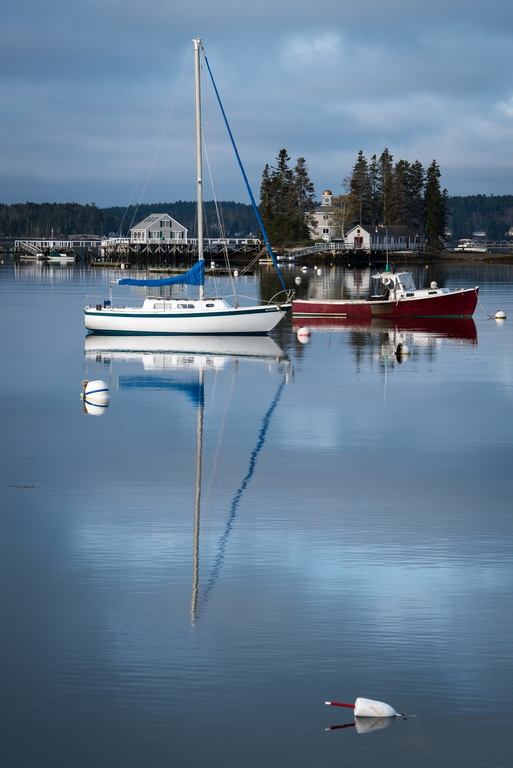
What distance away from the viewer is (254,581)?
13469 mm

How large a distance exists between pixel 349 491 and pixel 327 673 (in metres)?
7.61

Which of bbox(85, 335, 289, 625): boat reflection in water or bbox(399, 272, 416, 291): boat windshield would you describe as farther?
bbox(399, 272, 416, 291): boat windshield

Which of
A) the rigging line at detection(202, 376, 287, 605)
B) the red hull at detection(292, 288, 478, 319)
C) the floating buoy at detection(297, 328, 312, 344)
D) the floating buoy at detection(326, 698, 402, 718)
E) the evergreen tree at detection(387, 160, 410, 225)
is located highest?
the evergreen tree at detection(387, 160, 410, 225)

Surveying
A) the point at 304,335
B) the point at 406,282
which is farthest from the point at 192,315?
the point at 406,282

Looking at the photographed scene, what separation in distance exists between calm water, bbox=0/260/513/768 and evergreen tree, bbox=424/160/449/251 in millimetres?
161342

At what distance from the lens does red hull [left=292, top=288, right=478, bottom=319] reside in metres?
53.5

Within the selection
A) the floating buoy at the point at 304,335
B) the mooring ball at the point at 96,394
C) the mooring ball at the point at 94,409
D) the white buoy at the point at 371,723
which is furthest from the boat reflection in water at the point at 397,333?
the white buoy at the point at 371,723

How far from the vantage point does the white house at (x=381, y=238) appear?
571 feet

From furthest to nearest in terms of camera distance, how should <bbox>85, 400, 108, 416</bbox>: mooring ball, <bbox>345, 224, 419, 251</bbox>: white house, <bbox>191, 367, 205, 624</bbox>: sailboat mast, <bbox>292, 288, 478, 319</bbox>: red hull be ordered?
1. <bbox>345, 224, 419, 251</bbox>: white house
2. <bbox>292, 288, 478, 319</bbox>: red hull
3. <bbox>85, 400, 108, 416</bbox>: mooring ball
4. <bbox>191, 367, 205, 624</bbox>: sailboat mast

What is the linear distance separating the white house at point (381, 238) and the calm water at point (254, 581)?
14801cm

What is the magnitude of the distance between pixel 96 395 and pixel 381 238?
6046 inches

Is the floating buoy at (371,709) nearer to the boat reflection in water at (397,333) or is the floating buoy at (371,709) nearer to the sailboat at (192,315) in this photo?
the boat reflection in water at (397,333)

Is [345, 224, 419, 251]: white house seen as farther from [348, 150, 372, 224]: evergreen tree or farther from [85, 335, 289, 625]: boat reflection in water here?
[85, 335, 289, 625]: boat reflection in water

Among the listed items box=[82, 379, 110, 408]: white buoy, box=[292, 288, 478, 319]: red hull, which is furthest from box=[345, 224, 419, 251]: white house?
box=[82, 379, 110, 408]: white buoy
